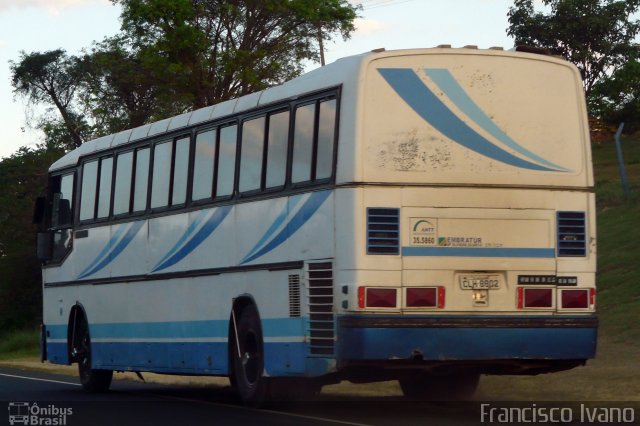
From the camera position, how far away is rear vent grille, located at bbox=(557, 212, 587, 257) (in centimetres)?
1459

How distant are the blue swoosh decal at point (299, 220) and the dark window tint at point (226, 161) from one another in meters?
1.23

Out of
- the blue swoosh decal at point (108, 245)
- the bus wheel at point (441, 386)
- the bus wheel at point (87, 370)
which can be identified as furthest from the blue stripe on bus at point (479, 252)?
the bus wheel at point (87, 370)

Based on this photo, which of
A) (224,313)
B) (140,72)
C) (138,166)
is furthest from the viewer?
(140,72)

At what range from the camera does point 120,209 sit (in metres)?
20.8

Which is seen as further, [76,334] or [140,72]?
[140,72]

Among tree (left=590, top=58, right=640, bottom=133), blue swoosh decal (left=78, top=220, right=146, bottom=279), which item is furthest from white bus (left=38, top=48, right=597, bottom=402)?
tree (left=590, top=58, right=640, bottom=133)

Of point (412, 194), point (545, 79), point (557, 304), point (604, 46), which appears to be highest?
point (604, 46)

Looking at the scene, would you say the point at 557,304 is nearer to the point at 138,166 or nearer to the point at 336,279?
the point at 336,279

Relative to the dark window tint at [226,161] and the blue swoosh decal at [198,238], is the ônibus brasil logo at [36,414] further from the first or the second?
the dark window tint at [226,161]

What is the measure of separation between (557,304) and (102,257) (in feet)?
29.2

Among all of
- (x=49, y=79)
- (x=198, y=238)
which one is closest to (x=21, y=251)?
(x=49, y=79)

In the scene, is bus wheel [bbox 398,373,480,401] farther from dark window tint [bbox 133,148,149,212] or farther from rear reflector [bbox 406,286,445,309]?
dark window tint [bbox 133,148,149,212]

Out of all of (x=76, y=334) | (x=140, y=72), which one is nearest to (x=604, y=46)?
(x=140, y=72)

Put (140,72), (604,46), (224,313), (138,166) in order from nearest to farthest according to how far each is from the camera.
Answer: (224,313)
(138,166)
(140,72)
(604,46)
